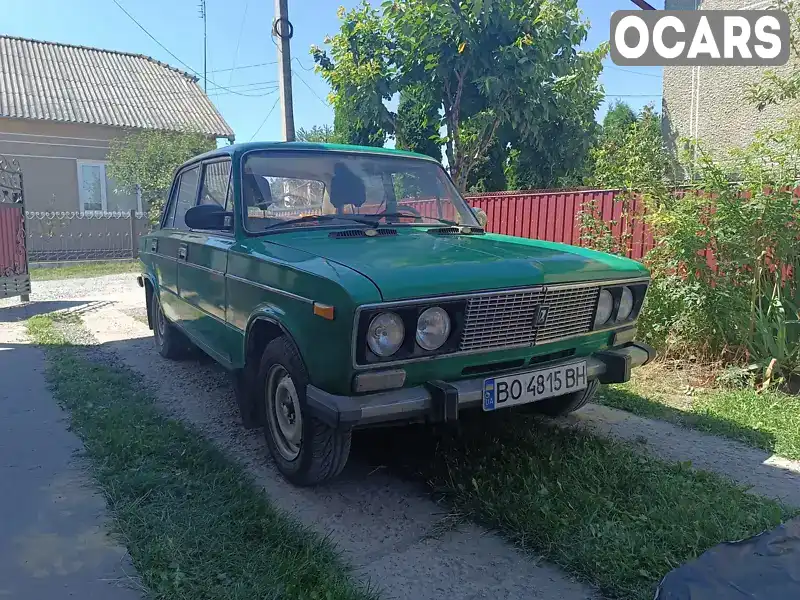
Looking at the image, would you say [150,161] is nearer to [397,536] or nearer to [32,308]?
[32,308]

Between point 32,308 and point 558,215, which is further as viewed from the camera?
point 32,308

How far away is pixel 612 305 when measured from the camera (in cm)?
362

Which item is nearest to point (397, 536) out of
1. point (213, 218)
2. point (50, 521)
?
point (50, 521)

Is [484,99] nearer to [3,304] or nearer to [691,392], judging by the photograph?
[691,392]

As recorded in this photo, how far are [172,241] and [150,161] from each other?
14390 millimetres

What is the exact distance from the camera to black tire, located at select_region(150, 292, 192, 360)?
600 centimetres

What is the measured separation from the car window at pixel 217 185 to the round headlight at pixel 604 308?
7.49 feet

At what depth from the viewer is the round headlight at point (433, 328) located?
112 inches

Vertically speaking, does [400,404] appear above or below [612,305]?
below

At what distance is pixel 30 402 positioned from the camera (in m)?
4.89

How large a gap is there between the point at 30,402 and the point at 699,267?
18.2 ft

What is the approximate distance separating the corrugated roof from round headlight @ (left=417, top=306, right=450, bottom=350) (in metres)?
19.4

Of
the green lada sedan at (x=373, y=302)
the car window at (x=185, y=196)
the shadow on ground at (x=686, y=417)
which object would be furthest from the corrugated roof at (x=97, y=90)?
the shadow on ground at (x=686, y=417)

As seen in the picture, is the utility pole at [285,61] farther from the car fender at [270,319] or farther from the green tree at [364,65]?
the car fender at [270,319]
